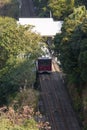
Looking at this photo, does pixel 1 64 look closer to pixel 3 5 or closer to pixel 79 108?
pixel 79 108

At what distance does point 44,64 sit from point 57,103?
890 cm

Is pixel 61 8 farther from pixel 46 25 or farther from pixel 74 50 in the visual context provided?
pixel 74 50

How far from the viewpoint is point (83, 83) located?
3925 centimetres

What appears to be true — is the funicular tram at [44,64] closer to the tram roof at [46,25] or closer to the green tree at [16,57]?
the green tree at [16,57]

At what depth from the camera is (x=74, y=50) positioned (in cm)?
3719

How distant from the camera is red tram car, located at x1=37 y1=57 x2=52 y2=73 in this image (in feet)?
157

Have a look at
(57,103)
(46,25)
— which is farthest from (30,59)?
(46,25)

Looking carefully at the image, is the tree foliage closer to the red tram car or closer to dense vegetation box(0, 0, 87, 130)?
dense vegetation box(0, 0, 87, 130)

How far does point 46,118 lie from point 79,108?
3353mm

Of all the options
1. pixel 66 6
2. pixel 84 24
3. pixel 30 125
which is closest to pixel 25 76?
pixel 84 24

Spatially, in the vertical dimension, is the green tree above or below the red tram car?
above

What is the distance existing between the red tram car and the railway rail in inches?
24.4

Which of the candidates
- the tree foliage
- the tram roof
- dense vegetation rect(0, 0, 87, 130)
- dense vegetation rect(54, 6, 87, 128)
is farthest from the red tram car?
the tram roof

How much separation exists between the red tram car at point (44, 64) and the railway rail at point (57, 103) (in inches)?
24.4
